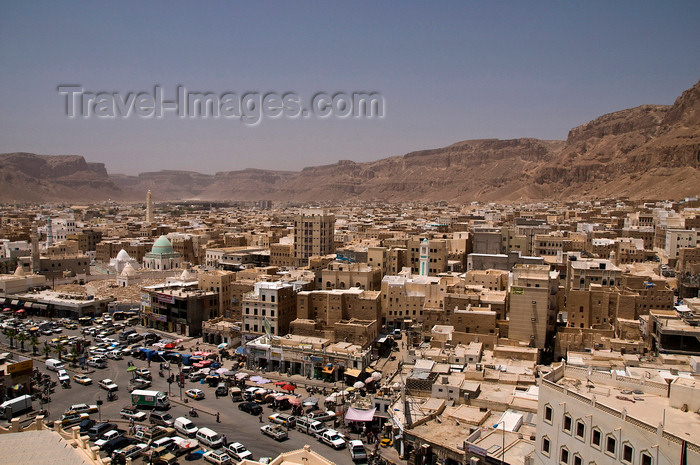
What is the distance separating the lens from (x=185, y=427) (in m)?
33.1

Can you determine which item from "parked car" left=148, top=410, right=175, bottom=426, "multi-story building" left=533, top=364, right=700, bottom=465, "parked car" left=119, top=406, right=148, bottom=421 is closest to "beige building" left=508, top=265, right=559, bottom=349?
"multi-story building" left=533, top=364, right=700, bottom=465

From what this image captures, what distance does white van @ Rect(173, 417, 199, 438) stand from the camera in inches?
1287

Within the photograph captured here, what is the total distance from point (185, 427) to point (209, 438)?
220 cm

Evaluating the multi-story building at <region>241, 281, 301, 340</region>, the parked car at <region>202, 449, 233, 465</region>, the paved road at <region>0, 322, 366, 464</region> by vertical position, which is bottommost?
the paved road at <region>0, 322, 366, 464</region>

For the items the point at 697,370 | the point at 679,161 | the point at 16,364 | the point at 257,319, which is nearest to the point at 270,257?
the point at 257,319

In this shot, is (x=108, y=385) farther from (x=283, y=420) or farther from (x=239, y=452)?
(x=239, y=452)

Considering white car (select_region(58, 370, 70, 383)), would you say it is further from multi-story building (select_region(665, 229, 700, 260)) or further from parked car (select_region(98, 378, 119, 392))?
multi-story building (select_region(665, 229, 700, 260))

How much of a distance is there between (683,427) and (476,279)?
4119cm

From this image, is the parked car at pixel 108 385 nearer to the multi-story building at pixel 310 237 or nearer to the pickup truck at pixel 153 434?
the pickup truck at pixel 153 434

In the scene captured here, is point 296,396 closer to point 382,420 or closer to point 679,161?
point 382,420

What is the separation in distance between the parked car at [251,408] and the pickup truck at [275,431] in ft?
9.13

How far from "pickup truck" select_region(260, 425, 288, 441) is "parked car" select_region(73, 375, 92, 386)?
52.2ft

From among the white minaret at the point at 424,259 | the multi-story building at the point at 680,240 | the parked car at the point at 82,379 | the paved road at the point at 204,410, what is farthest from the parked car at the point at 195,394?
the multi-story building at the point at 680,240

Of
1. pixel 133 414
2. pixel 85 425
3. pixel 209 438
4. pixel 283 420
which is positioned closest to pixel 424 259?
pixel 283 420
